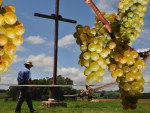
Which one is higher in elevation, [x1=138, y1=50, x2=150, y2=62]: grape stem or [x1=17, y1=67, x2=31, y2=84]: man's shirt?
[x1=17, y1=67, x2=31, y2=84]: man's shirt

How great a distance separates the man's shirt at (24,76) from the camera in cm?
769

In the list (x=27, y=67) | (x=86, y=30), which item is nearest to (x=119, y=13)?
(x=86, y=30)

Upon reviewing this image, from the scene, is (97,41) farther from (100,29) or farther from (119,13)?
(119,13)

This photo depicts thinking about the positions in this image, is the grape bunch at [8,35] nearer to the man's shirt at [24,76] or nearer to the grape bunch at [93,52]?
the grape bunch at [93,52]

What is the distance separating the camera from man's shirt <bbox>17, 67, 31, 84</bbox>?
769 cm

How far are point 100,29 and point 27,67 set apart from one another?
7.45m

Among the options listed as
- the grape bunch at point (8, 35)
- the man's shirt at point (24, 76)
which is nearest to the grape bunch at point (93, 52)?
the grape bunch at point (8, 35)

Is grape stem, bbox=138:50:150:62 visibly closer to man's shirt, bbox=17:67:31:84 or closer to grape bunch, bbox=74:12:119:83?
grape bunch, bbox=74:12:119:83

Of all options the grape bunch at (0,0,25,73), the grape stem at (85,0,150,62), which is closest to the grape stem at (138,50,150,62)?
the grape stem at (85,0,150,62)

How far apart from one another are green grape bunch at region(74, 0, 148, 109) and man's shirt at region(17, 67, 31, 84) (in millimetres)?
7235

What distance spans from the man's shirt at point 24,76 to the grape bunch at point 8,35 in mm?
7425

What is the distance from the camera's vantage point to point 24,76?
7.69m

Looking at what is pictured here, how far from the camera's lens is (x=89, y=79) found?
0.52 metres

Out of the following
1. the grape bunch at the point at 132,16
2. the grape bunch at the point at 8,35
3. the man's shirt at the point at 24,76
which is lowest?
the grape bunch at the point at 8,35
